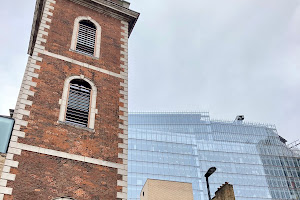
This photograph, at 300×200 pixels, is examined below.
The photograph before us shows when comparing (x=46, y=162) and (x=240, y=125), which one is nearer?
(x=46, y=162)

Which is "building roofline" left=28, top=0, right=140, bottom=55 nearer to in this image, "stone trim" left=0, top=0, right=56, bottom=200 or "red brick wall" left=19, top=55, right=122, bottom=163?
"stone trim" left=0, top=0, right=56, bottom=200

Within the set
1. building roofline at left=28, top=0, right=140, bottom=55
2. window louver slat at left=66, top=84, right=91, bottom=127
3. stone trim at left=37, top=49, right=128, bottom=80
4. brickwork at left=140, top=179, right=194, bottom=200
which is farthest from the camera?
brickwork at left=140, top=179, right=194, bottom=200

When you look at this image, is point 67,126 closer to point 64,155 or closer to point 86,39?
point 64,155

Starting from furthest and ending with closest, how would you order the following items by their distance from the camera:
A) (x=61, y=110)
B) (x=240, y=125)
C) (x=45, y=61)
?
(x=240, y=125) < (x=45, y=61) < (x=61, y=110)

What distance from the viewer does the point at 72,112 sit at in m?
12.6

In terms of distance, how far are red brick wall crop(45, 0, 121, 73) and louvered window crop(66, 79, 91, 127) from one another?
4.60 ft

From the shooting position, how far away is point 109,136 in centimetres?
1253

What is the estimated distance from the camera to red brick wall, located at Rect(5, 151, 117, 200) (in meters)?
9.78

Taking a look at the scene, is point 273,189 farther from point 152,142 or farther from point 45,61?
point 45,61

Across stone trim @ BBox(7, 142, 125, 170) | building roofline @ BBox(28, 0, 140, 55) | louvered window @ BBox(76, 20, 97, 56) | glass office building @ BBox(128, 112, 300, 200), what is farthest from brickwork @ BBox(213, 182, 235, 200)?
glass office building @ BBox(128, 112, 300, 200)

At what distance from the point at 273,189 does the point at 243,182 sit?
7789 mm

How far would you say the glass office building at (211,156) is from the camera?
76688 millimetres

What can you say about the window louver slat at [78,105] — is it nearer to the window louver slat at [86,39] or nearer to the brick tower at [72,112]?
the brick tower at [72,112]

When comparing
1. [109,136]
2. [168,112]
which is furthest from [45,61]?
[168,112]
